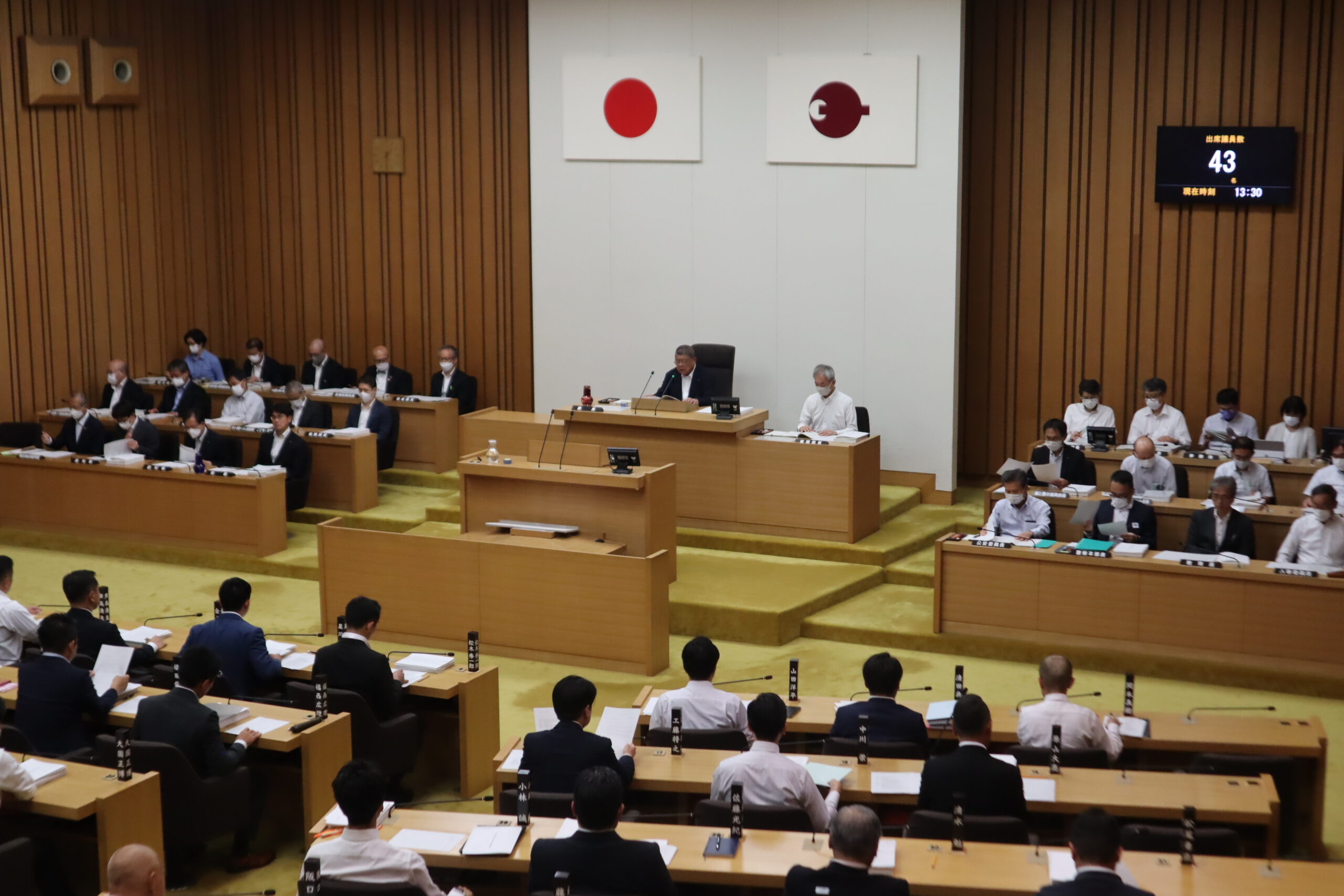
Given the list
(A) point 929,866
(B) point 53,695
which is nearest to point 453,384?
(B) point 53,695

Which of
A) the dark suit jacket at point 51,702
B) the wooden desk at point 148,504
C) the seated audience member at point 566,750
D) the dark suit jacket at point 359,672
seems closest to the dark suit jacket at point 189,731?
Answer: the dark suit jacket at point 51,702

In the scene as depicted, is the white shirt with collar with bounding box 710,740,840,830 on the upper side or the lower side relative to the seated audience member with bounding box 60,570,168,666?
lower

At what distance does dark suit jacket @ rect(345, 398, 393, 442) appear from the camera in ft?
41.7

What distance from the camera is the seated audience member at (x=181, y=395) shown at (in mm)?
13133

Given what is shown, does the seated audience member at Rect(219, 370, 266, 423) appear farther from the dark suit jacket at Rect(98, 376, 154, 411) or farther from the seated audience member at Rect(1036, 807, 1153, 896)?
the seated audience member at Rect(1036, 807, 1153, 896)

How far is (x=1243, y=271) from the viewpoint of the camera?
11367 millimetres

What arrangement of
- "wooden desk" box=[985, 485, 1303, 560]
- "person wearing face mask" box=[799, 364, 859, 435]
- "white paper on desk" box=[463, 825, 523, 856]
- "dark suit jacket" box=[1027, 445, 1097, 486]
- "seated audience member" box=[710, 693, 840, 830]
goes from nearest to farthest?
"white paper on desk" box=[463, 825, 523, 856] < "seated audience member" box=[710, 693, 840, 830] < "wooden desk" box=[985, 485, 1303, 560] < "dark suit jacket" box=[1027, 445, 1097, 486] < "person wearing face mask" box=[799, 364, 859, 435]

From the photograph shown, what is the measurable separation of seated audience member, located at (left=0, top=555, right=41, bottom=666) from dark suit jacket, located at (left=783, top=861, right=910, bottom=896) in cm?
468

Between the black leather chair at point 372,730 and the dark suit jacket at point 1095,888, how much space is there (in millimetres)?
3473

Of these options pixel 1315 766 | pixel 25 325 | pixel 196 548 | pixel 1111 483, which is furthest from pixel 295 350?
pixel 1315 766

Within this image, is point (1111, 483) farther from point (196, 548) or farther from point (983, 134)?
point (196, 548)

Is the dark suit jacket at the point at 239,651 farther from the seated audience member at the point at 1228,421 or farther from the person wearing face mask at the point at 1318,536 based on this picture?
the seated audience member at the point at 1228,421

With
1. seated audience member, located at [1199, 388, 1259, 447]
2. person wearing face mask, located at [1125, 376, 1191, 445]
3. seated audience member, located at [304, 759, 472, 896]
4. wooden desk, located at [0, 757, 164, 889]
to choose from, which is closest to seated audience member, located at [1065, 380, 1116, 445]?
person wearing face mask, located at [1125, 376, 1191, 445]

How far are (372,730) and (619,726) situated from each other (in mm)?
1216
